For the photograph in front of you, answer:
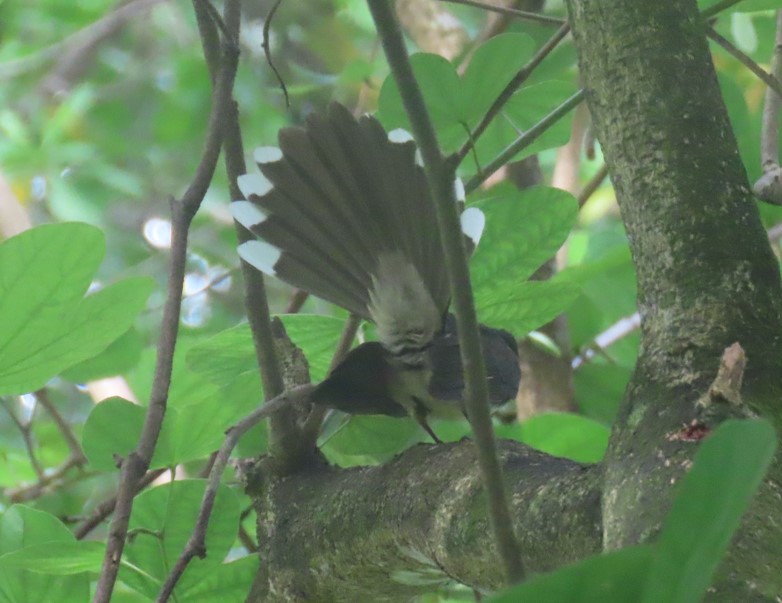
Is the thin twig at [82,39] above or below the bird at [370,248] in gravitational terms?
above

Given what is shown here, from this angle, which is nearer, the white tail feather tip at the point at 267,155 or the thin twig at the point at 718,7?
the thin twig at the point at 718,7

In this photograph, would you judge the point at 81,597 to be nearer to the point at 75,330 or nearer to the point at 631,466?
the point at 75,330

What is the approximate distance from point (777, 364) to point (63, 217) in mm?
2261

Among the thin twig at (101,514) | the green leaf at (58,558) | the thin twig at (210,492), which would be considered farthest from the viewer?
the thin twig at (101,514)

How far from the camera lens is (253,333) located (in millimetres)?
928

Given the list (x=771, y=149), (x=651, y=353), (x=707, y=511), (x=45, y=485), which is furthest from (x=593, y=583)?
(x=45, y=485)

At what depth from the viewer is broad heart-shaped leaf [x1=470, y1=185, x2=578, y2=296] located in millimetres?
988

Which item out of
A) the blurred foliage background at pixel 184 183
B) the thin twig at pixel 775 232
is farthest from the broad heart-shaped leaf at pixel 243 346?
the thin twig at pixel 775 232

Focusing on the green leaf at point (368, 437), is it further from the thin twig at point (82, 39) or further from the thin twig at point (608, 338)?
the thin twig at point (82, 39)

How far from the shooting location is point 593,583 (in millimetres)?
225

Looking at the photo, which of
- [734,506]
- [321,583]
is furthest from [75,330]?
[734,506]

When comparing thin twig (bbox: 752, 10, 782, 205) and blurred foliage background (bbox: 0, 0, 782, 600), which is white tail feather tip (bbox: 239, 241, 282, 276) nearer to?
blurred foliage background (bbox: 0, 0, 782, 600)

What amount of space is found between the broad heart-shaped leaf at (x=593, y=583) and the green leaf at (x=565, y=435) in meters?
0.78

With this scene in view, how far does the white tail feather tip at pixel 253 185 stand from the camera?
1.07m
